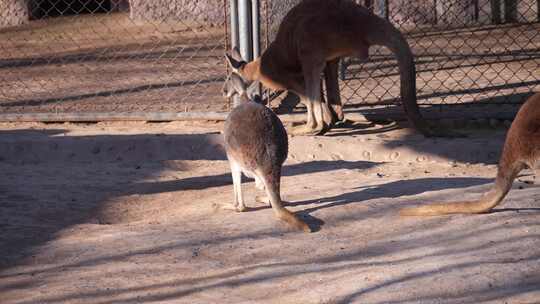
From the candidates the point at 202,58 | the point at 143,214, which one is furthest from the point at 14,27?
the point at 143,214

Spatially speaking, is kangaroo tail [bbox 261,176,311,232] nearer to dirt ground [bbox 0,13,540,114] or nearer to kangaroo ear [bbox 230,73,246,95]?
kangaroo ear [bbox 230,73,246,95]

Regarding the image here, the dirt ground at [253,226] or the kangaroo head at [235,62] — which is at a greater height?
the kangaroo head at [235,62]

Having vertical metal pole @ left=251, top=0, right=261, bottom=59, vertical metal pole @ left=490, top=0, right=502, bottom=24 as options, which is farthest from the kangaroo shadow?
vertical metal pole @ left=490, top=0, right=502, bottom=24

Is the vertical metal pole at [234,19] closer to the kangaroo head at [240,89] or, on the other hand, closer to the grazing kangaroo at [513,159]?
the kangaroo head at [240,89]

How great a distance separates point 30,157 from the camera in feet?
21.5

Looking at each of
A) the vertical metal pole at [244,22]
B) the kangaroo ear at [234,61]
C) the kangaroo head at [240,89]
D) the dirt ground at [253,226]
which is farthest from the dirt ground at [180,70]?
the kangaroo head at [240,89]

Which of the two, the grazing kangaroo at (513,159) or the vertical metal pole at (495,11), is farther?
the vertical metal pole at (495,11)

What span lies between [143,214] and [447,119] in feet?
9.24

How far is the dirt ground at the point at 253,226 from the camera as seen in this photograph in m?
3.56

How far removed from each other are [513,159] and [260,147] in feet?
3.76

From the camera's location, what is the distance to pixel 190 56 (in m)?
10.2

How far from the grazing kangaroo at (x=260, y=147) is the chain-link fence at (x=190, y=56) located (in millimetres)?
2506

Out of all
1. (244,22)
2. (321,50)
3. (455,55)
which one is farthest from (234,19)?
(455,55)

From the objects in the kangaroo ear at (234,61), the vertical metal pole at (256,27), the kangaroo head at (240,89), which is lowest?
the kangaroo head at (240,89)
